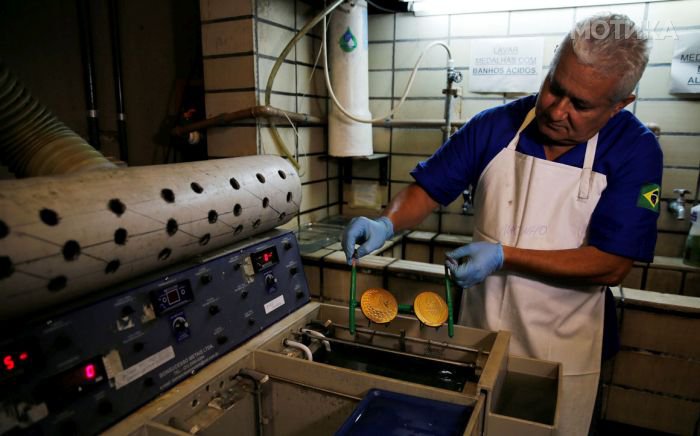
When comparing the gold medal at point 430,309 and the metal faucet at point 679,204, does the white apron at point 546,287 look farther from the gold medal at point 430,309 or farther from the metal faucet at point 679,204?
the metal faucet at point 679,204

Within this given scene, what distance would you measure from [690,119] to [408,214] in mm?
1709

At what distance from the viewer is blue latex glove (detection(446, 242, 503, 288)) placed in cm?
127

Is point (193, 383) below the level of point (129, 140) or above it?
below

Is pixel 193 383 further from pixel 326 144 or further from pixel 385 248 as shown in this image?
pixel 326 144

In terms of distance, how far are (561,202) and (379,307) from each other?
2.16 feet

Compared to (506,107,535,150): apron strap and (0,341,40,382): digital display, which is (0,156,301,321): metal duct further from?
(506,107,535,150): apron strap

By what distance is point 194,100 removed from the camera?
8.08ft

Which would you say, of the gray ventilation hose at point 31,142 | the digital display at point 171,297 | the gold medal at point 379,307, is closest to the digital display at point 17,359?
the digital display at point 171,297

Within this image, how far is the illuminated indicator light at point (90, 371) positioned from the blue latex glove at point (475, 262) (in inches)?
34.9

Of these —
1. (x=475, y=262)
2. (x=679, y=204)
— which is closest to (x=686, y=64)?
(x=679, y=204)

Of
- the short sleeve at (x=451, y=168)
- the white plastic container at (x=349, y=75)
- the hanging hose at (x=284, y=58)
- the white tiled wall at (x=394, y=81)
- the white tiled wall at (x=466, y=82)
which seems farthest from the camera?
the white plastic container at (x=349, y=75)

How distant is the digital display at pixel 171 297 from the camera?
1.02 meters

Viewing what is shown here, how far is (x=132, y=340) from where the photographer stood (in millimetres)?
951

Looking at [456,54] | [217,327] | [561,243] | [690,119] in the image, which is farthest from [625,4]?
[217,327]
